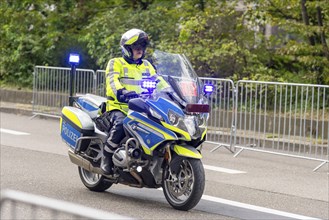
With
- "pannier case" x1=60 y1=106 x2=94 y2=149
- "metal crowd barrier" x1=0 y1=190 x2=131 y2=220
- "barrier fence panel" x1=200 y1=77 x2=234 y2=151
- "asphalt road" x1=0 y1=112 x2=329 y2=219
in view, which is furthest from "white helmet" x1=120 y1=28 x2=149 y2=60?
"barrier fence panel" x1=200 y1=77 x2=234 y2=151

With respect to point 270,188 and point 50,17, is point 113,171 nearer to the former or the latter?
point 270,188

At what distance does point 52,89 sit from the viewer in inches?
767

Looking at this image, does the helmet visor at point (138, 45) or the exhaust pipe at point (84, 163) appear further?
the exhaust pipe at point (84, 163)

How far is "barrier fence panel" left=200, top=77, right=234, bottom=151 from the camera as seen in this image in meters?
15.3

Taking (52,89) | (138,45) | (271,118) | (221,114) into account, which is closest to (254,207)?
(138,45)

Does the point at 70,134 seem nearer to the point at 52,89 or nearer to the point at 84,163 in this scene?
the point at 84,163

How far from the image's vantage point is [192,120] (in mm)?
9070

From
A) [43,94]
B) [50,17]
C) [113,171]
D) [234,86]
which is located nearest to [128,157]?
[113,171]

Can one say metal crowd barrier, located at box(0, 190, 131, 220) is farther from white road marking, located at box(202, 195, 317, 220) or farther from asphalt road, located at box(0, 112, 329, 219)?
white road marking, located at box(202, 195, 317, 220)

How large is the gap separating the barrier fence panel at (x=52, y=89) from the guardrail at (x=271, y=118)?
3926 mm

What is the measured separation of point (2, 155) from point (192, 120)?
4957mm

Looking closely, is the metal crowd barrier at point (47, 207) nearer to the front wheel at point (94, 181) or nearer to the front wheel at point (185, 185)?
the front wheel at point (185, 185)

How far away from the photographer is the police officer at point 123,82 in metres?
9.27

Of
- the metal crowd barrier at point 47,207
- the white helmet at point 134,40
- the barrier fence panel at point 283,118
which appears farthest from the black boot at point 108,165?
the metal crowd barrier at point 47,207
